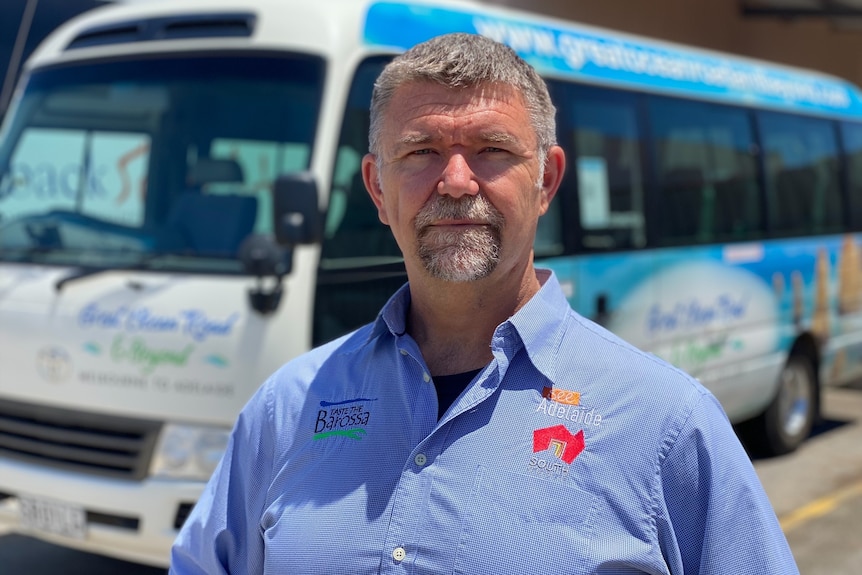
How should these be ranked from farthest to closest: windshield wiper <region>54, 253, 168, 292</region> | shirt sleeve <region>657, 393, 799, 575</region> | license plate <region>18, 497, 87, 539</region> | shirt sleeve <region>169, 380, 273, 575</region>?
windshield wiper <region>54, 253, 168, 292</region> → license plate <region>18, 497, 87, 539</region> → shirt sleeve <region>169, 380, 273, 575</region> → shirt sleeve <region>657, 393, 799, 575</region>

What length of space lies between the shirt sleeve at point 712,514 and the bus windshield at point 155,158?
9.40 feet

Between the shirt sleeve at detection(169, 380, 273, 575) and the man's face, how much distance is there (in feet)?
1.54

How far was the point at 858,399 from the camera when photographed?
1040cm

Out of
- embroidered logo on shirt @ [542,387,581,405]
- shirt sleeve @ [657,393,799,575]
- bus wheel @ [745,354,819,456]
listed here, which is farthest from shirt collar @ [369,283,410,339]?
bus wheel @ [745,354,819,456]

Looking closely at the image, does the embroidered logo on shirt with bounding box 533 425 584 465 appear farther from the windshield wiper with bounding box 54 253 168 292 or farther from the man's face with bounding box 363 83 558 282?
the windshield wiper with bounding box 54 253 168 292

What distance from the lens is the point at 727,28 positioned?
18766 millimetres

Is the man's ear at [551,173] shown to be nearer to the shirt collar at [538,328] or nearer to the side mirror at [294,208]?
the shirt collar at [538,328]

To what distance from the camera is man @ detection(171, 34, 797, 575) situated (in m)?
1.59

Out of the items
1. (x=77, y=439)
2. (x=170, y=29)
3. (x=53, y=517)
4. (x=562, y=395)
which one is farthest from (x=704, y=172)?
(x=562, y=395)

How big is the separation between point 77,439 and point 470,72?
121 inches

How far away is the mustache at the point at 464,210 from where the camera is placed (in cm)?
179

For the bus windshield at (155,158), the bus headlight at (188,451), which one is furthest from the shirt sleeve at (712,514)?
the bus windshield at (155,158)

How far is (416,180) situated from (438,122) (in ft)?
0.37

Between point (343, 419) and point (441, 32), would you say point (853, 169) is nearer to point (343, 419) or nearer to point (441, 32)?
point (441, 32)
